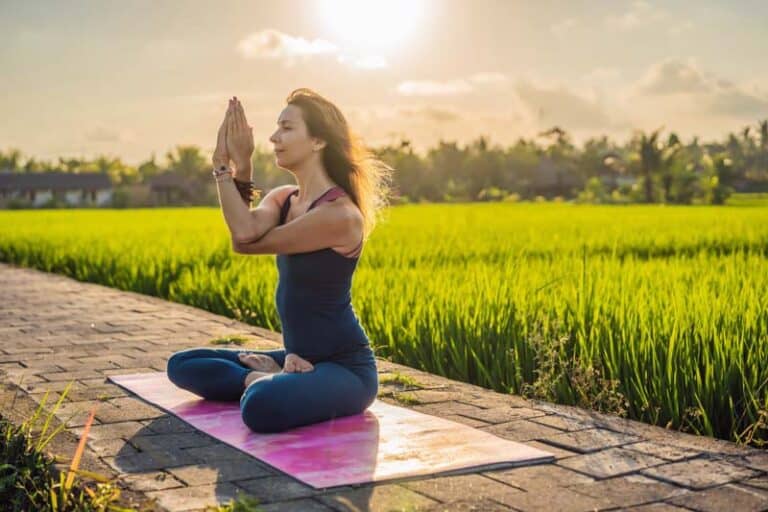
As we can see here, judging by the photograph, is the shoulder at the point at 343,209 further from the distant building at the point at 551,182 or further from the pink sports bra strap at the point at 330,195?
the distant building at the point at 551,182

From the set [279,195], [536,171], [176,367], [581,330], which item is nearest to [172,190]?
[536,171]

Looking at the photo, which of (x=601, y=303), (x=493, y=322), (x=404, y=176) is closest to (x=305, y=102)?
(x=493, y=322)

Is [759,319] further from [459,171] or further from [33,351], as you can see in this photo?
[459,171]

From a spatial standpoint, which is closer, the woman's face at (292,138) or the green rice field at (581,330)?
the woman's face at (292,138)

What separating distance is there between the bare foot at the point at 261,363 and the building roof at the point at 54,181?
82.7m

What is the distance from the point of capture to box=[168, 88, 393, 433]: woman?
13.9ft

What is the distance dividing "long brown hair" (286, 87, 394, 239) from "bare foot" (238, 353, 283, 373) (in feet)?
2.51

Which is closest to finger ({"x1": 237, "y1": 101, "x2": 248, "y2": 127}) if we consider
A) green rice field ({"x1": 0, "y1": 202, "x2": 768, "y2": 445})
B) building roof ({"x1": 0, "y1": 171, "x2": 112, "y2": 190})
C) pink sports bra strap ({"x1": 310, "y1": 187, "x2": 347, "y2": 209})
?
pink sports bra strap ({"x1": 310, "y1": 187, "x2": 347, "y2": 209})

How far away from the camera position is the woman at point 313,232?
4.24m

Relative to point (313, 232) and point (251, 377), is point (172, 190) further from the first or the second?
point (313, 232)

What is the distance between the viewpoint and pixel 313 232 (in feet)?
13.9

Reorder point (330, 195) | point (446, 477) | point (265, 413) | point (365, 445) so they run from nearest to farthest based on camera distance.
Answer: point (446, 477) < point (365, 445) < point (265, 413) < point (330, 195)

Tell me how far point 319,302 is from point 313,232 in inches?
12.4

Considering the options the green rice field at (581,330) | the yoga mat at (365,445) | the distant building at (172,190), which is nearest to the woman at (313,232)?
the yoga mat at (365,445)
